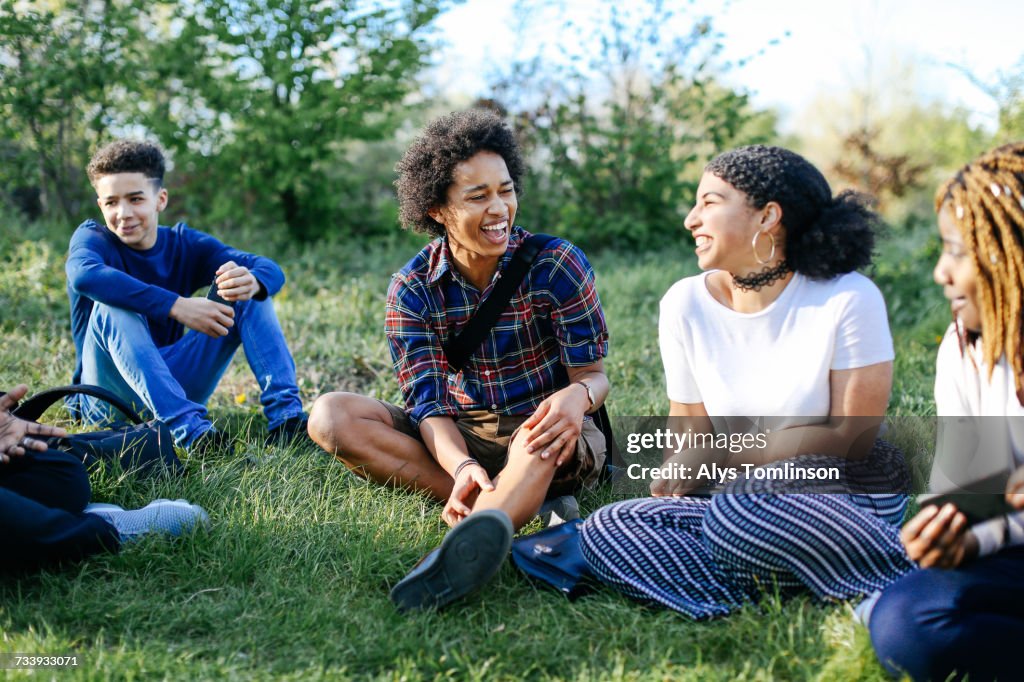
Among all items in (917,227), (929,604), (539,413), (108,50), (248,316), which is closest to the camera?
(929,604)

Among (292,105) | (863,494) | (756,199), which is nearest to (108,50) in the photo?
(292,105)

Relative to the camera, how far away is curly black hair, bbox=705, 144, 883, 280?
2785mm

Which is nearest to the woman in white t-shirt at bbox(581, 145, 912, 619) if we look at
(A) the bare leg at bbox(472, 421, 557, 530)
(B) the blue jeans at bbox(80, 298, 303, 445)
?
(A) the bare leg at bbox(472, 421, 557, 530)

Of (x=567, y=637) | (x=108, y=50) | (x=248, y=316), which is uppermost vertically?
(x=108, y=50)

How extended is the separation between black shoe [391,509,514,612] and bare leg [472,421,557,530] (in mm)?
324

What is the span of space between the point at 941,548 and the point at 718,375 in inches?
37.1

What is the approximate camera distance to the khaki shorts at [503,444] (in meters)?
3.49

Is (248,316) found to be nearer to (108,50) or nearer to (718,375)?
(718,375)

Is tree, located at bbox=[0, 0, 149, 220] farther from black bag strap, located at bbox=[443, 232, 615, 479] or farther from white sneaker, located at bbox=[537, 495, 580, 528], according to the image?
white sneaker, located at bbox=[537, 495, 580, 528]

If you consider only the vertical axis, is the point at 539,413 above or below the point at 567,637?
above

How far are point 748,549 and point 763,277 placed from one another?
87 centimetres

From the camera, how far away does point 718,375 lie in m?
3.00

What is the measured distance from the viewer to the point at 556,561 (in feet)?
9.56

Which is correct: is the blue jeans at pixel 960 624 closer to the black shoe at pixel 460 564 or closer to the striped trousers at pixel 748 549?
the striped trousers at pixel 748 549
